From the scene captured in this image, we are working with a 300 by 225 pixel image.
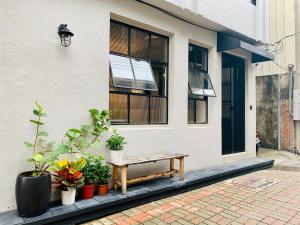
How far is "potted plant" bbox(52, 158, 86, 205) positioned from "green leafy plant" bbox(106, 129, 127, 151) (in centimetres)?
76

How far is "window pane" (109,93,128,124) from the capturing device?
16.9ft

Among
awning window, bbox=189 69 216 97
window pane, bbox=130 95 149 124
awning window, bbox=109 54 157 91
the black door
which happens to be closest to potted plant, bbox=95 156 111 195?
window pane, bbox=130 95 149 124

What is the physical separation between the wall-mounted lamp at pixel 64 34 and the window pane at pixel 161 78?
2.37 m

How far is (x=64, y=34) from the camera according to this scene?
13.5ft

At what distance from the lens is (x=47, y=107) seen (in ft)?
13.3

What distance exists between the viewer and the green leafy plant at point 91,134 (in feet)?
14.0

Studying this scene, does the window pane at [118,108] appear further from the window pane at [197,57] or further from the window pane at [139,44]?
the window pane at [197,57]

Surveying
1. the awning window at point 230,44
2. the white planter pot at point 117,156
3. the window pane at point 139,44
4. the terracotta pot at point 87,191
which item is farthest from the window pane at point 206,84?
the terracotta pot at point 87,191

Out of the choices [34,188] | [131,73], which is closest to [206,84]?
[131,73]

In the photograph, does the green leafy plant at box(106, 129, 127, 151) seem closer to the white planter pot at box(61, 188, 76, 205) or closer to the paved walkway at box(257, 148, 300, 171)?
the white planter pot at box(61, 188, 76, 205)

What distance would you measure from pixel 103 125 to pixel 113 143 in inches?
15.6

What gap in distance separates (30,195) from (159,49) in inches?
173

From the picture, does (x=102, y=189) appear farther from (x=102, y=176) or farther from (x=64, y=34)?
(x=64, y=34)

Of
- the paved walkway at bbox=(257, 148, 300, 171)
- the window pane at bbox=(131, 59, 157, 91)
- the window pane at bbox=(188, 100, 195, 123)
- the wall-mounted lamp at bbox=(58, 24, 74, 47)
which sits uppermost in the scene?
the wall-mounted lamp at bbox=(58, 24, 74, 47)
